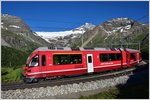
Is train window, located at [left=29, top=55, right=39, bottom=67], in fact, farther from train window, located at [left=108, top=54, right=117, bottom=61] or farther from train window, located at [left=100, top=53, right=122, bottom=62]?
train window, located at [left=108, top=54, right=117, bottom=61]

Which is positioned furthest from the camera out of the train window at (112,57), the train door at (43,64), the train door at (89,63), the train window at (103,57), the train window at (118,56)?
the train window at (118,56)

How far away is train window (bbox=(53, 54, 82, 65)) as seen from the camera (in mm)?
27266

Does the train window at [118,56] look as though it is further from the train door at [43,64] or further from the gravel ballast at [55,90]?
the train door at [43,64]

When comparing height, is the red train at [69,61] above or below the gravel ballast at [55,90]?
above

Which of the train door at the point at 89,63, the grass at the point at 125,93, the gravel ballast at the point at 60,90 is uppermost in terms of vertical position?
the train door at the point at 89,63

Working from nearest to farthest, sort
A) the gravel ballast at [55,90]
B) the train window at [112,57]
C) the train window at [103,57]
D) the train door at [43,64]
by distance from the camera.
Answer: the gravel ballast at [55,90], the train door at [43,64], the train window at [103,57], the train window at [112,57]

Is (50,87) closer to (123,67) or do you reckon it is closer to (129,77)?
(129,77)

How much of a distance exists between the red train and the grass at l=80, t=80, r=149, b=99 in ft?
18.9

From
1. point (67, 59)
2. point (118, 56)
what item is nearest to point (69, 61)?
point (67, 59)

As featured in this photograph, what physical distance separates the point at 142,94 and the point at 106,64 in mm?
11032

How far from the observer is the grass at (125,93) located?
2231 centimetres

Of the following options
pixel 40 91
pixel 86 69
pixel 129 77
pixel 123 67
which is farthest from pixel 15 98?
pixel 123 67

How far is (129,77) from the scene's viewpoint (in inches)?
1172

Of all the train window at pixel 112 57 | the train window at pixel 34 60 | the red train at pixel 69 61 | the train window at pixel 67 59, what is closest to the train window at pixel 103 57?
the red train at pixel 69 61
